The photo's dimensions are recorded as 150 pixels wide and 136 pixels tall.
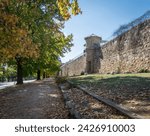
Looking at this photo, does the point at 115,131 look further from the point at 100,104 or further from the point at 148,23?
the point at 148,23

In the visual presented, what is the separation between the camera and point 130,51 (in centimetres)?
2109

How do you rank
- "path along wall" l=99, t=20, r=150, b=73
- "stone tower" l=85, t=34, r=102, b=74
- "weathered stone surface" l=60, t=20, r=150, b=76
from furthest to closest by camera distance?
"stone tower" l=85, t=34, r=102, b=74 < "weathered stone surface" l=60, t=20, r=150, b=76 < "path along wall" l=99, t=20, r=150, b=73

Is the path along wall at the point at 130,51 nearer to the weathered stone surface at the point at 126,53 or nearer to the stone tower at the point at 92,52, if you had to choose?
the weathered stone surface at the point at 126,53

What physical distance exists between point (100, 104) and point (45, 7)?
52.3 feet

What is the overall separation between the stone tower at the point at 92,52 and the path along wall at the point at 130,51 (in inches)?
212

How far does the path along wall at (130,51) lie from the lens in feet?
61.0

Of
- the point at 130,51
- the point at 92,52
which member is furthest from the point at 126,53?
the point at 92,52

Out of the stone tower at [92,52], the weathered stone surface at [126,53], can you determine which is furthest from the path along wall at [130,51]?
the stone tower at [92,52]

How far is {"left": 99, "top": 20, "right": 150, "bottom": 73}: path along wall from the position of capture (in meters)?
18.6

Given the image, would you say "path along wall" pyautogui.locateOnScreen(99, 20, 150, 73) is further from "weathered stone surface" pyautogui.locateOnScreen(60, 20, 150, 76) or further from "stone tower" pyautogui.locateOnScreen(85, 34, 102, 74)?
"stone tower" pyautogui.locateOnScreen(85, 34, 102, 74)

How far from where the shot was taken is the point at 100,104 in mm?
7504

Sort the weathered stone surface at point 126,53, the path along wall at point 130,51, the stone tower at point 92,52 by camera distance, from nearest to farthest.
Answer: the path along wall at point 130,51
the weathered stone surface at point 126,53
the stone tower at point 92,52

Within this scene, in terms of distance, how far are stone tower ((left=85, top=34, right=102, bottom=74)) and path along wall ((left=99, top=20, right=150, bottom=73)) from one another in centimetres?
539

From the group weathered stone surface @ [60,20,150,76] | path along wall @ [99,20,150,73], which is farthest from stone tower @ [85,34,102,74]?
path along wall @ [99,20,150,73]
